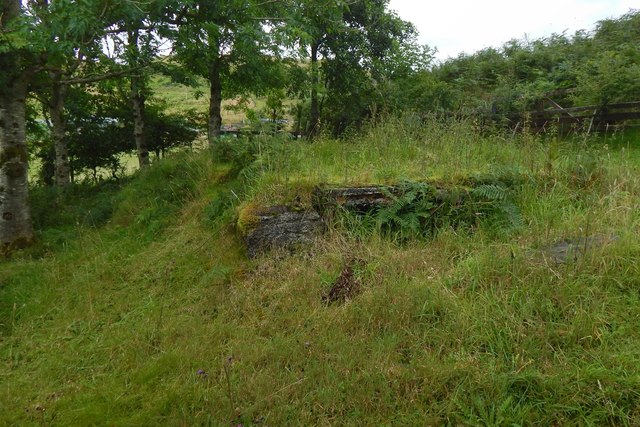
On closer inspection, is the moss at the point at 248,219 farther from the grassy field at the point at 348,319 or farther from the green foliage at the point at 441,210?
the green foliage at the point at 441,210

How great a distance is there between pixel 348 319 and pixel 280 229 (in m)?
1.53

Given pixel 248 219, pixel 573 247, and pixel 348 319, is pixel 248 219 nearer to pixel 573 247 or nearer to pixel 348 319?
pixel 348 319

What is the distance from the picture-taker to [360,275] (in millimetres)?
3967

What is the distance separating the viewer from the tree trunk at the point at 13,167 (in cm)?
668

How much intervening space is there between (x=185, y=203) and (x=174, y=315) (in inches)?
120

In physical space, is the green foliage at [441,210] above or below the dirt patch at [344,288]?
above

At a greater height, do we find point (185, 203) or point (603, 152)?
point (603, 152)

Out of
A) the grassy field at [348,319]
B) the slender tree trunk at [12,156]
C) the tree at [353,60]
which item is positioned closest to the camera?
the grassy field at [348,319]

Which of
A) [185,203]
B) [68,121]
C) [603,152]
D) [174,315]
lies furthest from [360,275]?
[68,121]

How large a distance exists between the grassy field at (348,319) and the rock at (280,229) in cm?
18

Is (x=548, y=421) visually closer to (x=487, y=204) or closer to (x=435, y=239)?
(x=435, y=239)

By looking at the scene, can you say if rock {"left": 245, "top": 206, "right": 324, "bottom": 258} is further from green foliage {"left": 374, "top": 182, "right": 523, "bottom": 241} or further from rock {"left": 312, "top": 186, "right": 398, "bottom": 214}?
green foliage {"left": 374, "top": 182, "right": 523, "bottom": 241}

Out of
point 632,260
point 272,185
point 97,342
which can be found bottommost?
point 97,342

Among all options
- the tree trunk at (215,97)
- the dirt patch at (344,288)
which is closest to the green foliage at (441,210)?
the dirt patch at (344,288)
